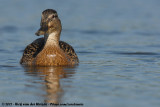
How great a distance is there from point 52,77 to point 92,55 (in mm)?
4424

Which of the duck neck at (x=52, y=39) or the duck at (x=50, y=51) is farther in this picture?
the duck neck at (x=52, y=39)

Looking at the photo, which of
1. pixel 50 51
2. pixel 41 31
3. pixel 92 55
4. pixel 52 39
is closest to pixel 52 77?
pixel 41 31

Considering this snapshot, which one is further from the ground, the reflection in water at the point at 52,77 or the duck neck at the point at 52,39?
the duck neck at the point at 52,39

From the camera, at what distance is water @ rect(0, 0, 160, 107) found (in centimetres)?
1033

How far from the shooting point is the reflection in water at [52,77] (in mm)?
10195

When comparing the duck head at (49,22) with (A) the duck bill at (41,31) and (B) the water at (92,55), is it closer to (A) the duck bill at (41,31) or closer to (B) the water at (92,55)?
(A) the duck bill at (41,31)

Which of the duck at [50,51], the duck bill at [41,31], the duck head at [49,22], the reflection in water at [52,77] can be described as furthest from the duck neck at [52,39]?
the reflection in water at [52,77]

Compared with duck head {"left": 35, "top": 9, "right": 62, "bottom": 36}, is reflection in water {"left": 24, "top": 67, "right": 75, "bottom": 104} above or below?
below

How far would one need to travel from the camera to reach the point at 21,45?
728 inches

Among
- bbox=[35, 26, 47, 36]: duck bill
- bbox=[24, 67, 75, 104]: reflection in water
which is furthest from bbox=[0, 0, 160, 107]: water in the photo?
bbox=[35, 26, 47, 36]: duck bill

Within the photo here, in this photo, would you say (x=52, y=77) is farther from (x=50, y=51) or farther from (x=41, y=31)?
(x=50, y=51)

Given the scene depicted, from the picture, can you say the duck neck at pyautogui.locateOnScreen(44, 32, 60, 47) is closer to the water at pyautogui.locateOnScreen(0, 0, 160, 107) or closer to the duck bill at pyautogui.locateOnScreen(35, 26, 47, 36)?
the duck bill at pyautogui.locateOnScreen(35, 26, 47, 36)

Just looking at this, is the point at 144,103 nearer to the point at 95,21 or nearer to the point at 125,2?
the point at 95,21

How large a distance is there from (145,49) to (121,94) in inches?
296
